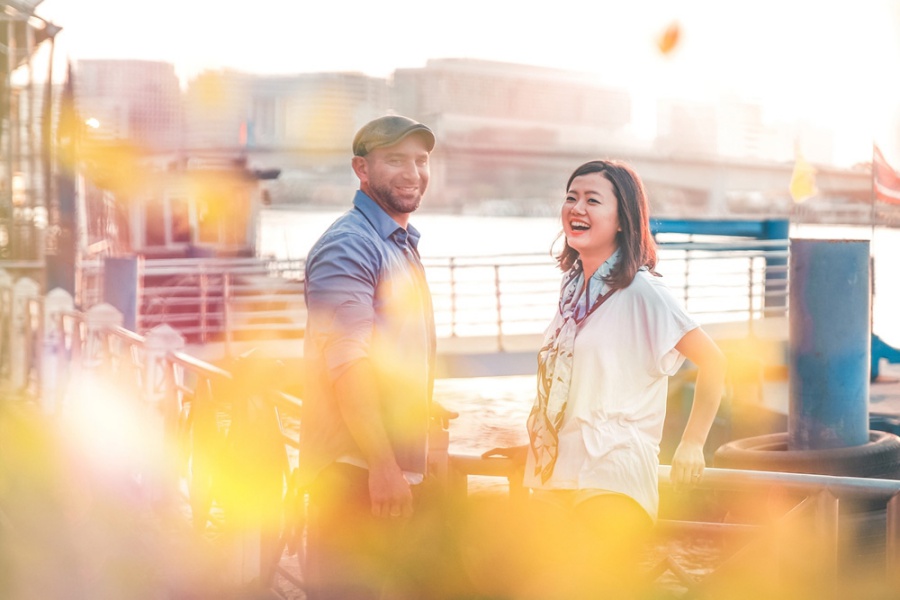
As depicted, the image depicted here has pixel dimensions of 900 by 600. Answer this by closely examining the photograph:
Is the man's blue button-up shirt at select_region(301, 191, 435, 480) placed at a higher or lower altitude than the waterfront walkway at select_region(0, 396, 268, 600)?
higher

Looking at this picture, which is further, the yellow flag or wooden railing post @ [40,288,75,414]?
the yellow flag

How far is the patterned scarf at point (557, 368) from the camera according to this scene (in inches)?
108

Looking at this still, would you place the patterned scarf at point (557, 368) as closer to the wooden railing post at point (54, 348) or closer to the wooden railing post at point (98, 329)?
the wooden railing post at point (98, 329)

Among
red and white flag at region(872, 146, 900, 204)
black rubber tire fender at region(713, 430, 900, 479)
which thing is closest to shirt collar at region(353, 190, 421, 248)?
black rubber tire fender at region(713, 430, 900, 479)

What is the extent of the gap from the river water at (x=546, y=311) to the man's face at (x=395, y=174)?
0.68 m

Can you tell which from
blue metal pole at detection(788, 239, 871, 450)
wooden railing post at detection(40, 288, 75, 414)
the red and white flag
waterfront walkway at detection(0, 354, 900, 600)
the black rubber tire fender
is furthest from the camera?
the red and white flag

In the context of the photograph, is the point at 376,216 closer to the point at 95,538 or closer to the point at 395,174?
the point at 395,174

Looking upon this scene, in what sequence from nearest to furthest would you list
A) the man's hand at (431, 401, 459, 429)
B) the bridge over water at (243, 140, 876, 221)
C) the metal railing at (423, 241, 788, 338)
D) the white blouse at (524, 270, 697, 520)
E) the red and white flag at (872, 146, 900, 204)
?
the white blouse at (524, 270, 697, 520), the man's hand at (431, 401, 459, 429), the red and white flag at (872, 146, 900, 204), the metal railing at (423, 241, 788, 338), the bridge over water at (243, 140, 876, 221)

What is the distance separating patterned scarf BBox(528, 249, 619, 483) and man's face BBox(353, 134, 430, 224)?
0.53 meters

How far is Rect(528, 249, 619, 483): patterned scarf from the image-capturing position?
2.76 meters

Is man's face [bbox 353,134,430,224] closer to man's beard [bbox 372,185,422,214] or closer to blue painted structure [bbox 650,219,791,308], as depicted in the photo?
man's beard [bbox 372,185,422,214]

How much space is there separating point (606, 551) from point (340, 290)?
97 centimetres

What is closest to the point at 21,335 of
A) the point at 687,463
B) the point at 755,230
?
the point at 687,463

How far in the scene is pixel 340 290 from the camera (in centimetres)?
274
